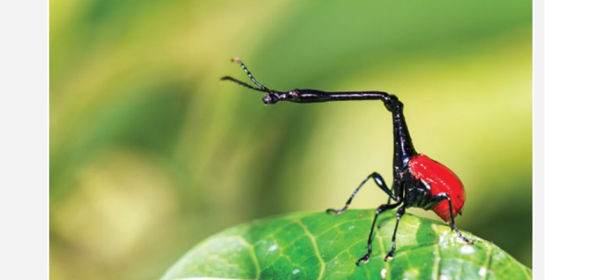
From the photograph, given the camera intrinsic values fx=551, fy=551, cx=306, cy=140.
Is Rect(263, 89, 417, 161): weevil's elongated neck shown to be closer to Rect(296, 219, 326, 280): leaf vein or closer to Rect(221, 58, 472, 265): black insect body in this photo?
Rect(221, 58, 472, 265): black insect body

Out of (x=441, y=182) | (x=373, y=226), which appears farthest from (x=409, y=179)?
(x=373, y=226)

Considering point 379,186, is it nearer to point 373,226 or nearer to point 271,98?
point 373,226
